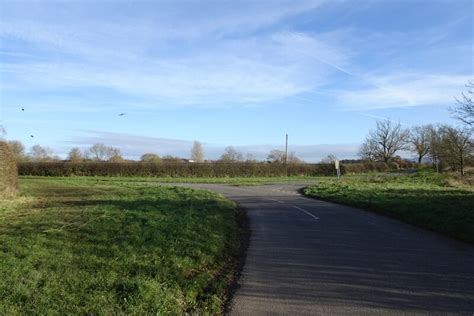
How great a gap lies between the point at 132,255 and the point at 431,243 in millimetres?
6709

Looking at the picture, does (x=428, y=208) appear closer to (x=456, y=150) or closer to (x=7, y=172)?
(x=7, y=172)

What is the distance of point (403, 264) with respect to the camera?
9.28m

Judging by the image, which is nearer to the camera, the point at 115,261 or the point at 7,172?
the point at 115,261

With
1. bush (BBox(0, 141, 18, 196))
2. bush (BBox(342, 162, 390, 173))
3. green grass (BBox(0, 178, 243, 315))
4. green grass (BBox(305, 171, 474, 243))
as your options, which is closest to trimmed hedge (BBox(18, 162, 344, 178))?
bush (BBox(342, 162, 390, 173))

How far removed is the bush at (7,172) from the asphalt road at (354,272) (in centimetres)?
1246

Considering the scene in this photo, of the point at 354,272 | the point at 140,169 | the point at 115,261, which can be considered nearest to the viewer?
the point at 354,272

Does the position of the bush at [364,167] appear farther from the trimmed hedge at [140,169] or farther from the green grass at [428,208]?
the green grass at [428,208]

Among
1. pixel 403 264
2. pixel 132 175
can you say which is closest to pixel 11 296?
pixel 403 264

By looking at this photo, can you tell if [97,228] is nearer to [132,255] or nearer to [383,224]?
[132,255]

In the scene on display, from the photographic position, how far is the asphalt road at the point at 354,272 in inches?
268

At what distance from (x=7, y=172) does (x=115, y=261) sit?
15.2m

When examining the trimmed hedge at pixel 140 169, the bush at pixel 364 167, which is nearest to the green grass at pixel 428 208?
the trimmed hedge at pixel 140 169

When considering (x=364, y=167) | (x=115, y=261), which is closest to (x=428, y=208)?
(x=115, y=261)

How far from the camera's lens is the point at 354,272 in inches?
343
